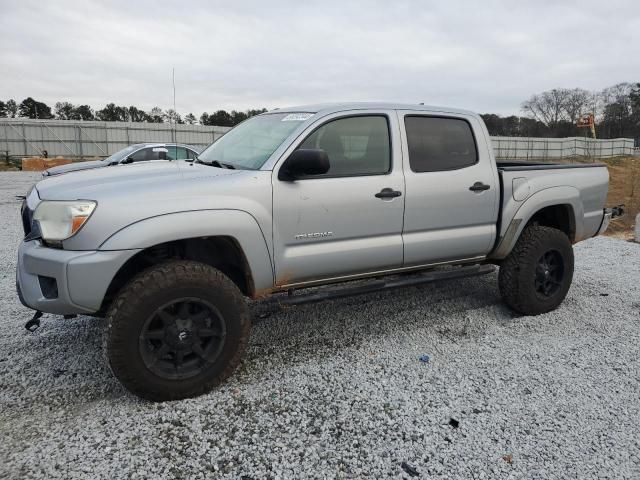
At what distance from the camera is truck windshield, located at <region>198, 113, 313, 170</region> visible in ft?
11.3

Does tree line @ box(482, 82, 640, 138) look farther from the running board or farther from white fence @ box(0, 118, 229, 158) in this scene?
the running board

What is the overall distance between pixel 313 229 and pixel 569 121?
8770 cm

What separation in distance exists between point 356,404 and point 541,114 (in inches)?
3658

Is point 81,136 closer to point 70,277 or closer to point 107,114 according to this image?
point 107,114

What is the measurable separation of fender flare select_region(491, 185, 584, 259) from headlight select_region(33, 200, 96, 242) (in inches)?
131

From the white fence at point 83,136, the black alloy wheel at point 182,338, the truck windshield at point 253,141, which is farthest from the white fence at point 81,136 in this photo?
the black alloy wheel at point 182,338

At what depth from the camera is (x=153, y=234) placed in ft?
9.16

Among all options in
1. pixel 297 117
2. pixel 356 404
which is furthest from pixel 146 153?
pixel 356 404

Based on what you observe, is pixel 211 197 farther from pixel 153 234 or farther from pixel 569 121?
pixel 569 121

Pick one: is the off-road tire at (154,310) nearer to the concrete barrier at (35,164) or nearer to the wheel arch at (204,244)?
the wheel arch at (204,244)

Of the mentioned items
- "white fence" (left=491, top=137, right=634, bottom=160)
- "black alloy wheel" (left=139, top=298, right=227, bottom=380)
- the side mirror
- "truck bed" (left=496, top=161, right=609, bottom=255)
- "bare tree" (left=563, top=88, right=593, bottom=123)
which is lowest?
"black alloy wheel" (left=139, top=298, right=227, bottom=380)

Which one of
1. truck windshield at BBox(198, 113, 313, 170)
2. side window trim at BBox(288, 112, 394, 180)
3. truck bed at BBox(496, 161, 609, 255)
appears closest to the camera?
side window trim at BBox(288, 112, 394, 180)

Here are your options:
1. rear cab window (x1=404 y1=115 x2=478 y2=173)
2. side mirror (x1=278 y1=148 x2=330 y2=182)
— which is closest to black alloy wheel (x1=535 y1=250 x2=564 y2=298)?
rear cab window (x1=404 y1=115 x2=478 y2=173)

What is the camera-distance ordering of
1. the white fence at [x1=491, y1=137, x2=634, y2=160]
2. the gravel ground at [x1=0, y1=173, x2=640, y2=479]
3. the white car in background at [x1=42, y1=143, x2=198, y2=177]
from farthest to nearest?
the white fence at [x1=491, y1=137, x2=634, y2=160], the white car in background at [x1=42, y1=143, x2=198, y2=177], the gravel ground at [x1=0, y1=173, x2=640, y2=479]
